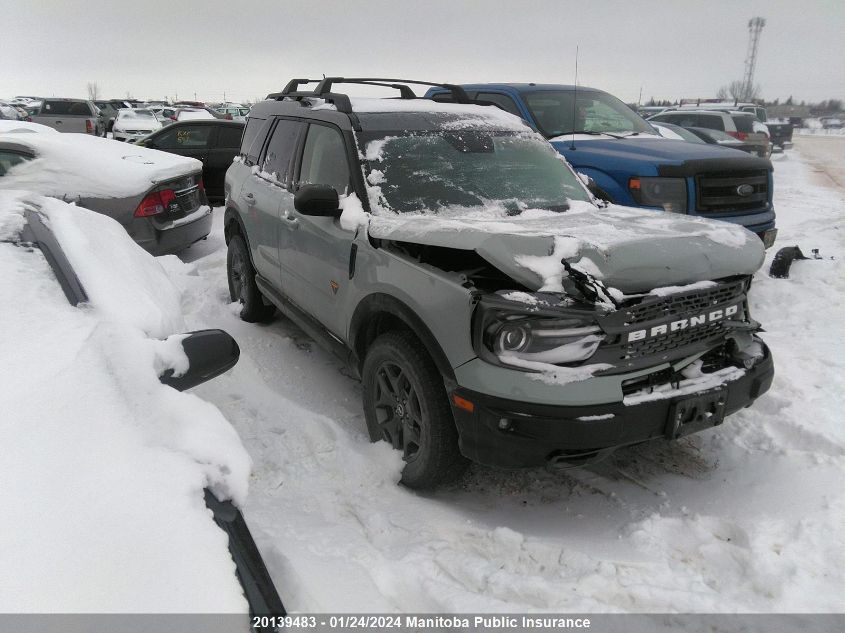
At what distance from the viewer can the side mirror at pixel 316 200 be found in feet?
11.1

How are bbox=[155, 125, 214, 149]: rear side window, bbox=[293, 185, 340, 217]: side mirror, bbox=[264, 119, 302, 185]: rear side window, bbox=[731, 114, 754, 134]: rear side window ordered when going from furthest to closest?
bbox=[731, 114, 754, 134]: rear side window < bbox=[155, 125, 214, 149]: rear side window < bbox=[264, 119, 302, 185]: rear side window < bbox=[293, 185, 340, 217]: side mirror

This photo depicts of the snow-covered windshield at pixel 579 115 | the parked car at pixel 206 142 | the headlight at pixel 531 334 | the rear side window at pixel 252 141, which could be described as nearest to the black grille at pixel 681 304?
the headlight at pixel 531 334

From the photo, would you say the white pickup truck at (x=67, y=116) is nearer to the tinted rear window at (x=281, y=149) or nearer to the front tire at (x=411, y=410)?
the tinted rear window at (x=281, y=149)

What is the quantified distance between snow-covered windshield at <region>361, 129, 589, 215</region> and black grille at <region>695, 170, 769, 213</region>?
8.02ft

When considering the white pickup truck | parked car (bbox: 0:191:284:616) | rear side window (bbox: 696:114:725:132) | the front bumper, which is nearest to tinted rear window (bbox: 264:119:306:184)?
parked car (bbox: 0:191:284:616)

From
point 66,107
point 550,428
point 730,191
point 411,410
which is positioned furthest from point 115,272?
point 66,107

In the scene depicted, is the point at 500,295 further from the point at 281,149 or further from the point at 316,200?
the point at 281,149

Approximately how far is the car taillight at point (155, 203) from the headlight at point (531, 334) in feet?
16.3

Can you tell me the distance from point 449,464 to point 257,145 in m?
3.59

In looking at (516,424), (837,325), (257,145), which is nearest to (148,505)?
(516,424)

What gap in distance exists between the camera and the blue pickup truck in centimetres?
577

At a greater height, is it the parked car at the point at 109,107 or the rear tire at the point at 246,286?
the parked car at the point at 109,107

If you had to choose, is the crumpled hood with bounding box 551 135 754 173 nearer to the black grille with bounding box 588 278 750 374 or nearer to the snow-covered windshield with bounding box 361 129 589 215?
the snow-covered windshield with bounding box 361 129 589 215

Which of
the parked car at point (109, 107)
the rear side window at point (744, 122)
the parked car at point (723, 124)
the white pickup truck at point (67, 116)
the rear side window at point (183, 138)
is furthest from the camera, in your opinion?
the parked car at point (109, 107)
